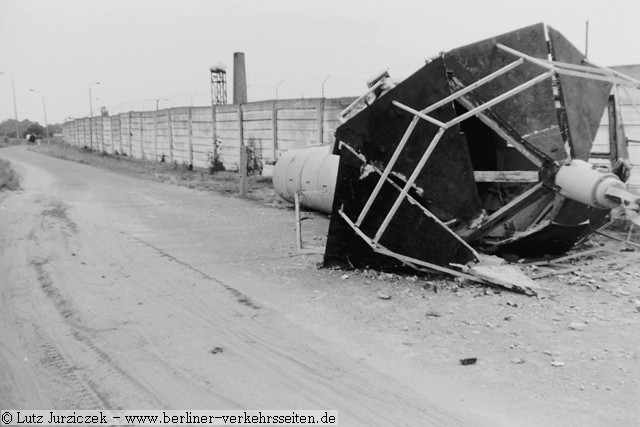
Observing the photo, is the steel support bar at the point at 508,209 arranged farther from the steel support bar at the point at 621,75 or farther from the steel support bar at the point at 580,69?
the steel support bar at the point at 621,75

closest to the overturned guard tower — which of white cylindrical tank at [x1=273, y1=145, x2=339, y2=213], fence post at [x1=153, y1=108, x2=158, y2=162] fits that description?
white cylindrical tank at [x1=273, y1=145, x2=339, y2=213]

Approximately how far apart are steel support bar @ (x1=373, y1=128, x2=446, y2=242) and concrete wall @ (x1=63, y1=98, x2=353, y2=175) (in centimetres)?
790

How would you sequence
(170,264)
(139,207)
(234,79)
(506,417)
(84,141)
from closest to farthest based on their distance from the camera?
1. (506,417)
2. (170,264)
3. (139,207)
4. (234,79)
5. (84,141)

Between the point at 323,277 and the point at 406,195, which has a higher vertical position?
the point at 406,195

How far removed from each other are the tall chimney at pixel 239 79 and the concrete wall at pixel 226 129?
11.1 ft

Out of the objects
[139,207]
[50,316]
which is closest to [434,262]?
[50,316]

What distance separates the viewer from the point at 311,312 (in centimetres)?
502

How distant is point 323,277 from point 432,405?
9.84 feet

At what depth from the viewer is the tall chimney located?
26.3 m

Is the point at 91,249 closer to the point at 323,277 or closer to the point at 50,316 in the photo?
the point at 50,316

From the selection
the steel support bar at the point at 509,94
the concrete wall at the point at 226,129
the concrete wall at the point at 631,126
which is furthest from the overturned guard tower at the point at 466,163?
the concrete wall at the point at 226,129

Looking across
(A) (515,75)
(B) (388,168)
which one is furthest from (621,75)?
(B) (388,168)

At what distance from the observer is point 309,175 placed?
35.2 feet

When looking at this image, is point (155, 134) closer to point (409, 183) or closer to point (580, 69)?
point (409, 183)
